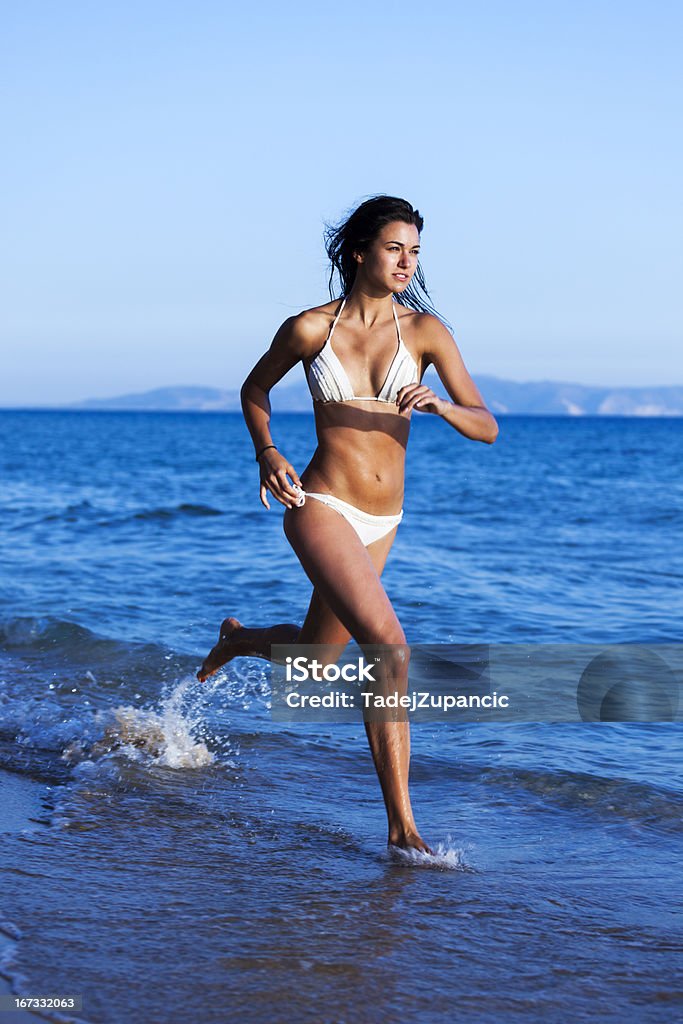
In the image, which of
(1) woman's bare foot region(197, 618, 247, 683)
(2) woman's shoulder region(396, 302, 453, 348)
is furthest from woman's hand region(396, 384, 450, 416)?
(1) woman's bare foot region(197, 618, 247, 683)

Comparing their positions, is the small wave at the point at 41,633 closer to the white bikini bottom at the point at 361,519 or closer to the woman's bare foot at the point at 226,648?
the woman's bare foot at the point at 226,648

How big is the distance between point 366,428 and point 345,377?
203mm

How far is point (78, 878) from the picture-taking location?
3945 millimetres

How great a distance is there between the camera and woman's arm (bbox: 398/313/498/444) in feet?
13.3

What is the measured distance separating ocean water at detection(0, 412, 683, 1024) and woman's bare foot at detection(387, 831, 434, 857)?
6 cm

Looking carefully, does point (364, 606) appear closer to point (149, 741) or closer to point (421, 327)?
point (421, 327)

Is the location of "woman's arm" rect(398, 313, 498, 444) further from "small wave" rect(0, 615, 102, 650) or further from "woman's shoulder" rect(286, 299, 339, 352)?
"small wave" rect(0, 615, 102, 650)

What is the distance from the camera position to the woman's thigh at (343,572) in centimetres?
399

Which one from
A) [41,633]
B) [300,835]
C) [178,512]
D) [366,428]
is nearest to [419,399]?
[366,428]

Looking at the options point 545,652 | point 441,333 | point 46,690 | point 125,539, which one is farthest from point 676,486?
point 441,333

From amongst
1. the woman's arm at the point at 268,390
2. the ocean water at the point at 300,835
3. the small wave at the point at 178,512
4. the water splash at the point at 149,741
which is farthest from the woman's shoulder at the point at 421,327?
the small wave at the point at 178,512

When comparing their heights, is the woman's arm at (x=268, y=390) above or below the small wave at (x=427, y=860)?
above

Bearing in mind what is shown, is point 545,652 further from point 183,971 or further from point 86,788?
point 183,971

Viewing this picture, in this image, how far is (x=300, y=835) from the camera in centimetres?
461
